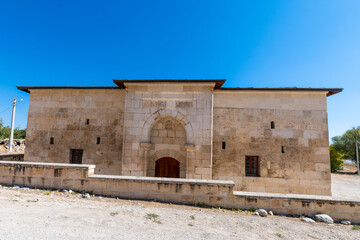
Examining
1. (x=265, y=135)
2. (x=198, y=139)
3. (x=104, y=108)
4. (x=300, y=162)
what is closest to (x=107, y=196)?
(x=198, y=139)

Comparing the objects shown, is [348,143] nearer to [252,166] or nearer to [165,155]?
[252,166]

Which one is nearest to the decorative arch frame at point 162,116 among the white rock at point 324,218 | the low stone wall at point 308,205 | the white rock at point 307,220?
the low stone wall at point 308,205

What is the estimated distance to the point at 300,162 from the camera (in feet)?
27.5

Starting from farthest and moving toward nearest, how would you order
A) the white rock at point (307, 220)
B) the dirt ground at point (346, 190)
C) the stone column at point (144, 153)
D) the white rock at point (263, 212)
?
the dirt ground at point (346, 190) → the stone column at point (144, 153) → the white rock at point (263, 212) → the white rock at point (307, 220)

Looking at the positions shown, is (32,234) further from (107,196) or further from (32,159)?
(32,159)

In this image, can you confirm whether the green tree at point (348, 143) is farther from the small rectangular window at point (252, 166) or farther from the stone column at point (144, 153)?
the stone column at point (144, 153)

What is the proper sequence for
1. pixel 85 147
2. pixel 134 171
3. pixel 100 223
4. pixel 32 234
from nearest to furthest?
pixel 32 234
pixel 100 223
pixel 134 171
pixel 85 147

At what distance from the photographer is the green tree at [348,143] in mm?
28641

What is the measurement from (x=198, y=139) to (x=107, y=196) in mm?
4380

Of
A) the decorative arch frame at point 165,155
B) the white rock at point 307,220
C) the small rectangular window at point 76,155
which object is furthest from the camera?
the small rectangular window at point 76,155

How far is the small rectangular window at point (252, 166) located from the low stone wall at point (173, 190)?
3.32 metres

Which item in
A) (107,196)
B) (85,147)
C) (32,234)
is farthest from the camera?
(85,147)

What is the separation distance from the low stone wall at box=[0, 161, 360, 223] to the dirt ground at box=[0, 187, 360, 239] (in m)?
0.29

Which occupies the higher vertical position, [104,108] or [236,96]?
[236,96]
